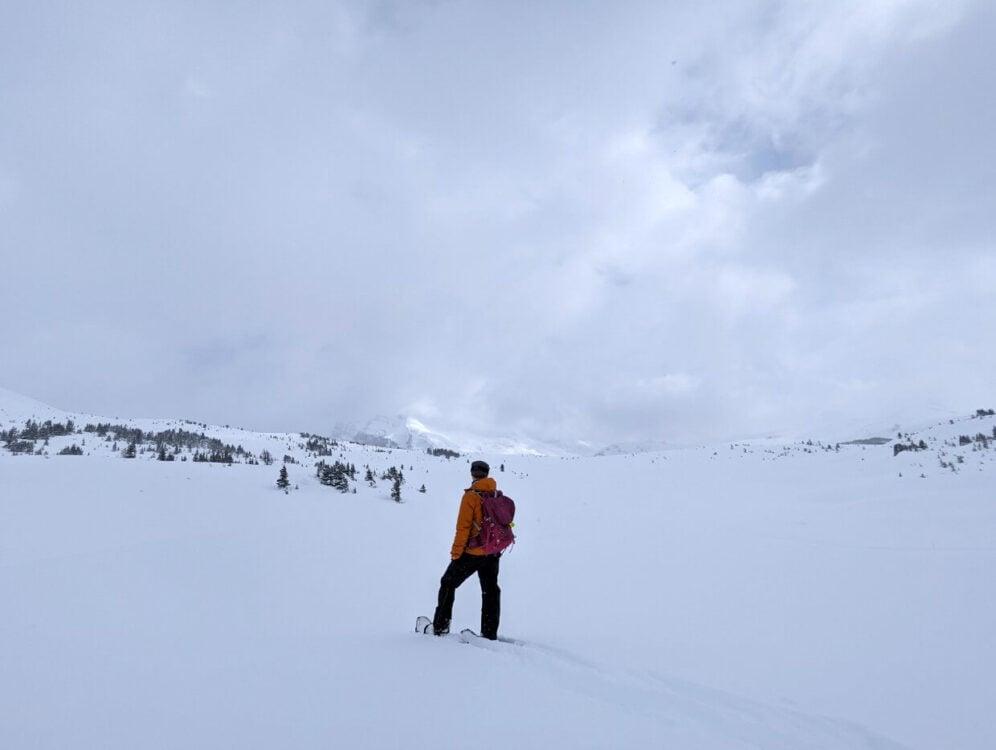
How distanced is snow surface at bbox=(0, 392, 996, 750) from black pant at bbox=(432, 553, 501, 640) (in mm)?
383

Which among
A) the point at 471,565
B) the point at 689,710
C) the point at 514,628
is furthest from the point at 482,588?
the point at 689,710

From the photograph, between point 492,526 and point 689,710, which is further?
point 492,526

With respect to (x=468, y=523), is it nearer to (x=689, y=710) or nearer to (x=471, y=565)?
(x=471, y=565)

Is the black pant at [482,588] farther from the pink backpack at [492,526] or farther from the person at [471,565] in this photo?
the pink backpack at [492,526]

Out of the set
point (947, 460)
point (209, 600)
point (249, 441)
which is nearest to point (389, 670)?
point (209, 600)

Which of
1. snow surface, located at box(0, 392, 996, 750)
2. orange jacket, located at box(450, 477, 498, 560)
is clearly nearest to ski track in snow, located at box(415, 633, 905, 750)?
snow surface, located at box(0, 392, 996, 750)

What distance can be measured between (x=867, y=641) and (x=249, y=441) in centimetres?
4665

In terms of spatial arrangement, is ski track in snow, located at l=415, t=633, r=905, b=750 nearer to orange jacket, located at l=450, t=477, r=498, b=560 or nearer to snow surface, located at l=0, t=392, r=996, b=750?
snow surface, located at l=0, t=392, r=996, b=750

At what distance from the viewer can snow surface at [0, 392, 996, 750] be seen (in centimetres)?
322

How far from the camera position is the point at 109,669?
3883 mm

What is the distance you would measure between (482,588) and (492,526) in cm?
81

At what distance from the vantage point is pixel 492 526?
547 cm

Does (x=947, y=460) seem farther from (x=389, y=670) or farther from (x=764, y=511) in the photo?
(x=389, y=670)

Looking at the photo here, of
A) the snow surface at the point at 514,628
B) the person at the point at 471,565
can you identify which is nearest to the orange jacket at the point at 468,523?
the person at the point at 471,565
